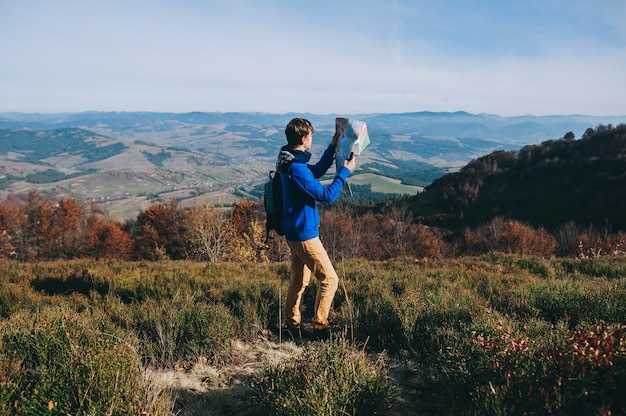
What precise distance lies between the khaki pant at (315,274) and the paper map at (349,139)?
933 millimetres

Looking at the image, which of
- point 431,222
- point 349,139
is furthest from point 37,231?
point 431,222

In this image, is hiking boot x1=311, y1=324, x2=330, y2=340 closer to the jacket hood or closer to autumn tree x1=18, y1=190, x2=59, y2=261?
the jacket hood

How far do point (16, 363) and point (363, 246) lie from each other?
37.8 m

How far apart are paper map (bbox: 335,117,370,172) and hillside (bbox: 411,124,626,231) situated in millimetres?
55752

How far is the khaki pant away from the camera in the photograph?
411cm

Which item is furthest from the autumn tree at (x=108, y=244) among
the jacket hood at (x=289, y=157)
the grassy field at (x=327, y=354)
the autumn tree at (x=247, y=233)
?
the jacket hood at (x=289, y=157)

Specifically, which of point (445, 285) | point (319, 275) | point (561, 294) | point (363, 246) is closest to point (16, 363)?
point (319, 275)

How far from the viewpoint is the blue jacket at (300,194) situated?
383cm

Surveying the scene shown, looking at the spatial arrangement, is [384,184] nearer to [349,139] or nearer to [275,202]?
[349,139]

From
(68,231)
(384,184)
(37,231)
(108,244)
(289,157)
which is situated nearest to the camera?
(289,157)

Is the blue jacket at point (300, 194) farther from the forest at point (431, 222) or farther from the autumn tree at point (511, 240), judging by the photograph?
the autumn tree at point (511, 240)

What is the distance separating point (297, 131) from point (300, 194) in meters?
0.67

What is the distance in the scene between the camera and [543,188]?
68.9 m

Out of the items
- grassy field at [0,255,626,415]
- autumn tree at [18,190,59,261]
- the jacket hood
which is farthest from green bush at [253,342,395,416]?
autumn tree at [18,190,59,261]
